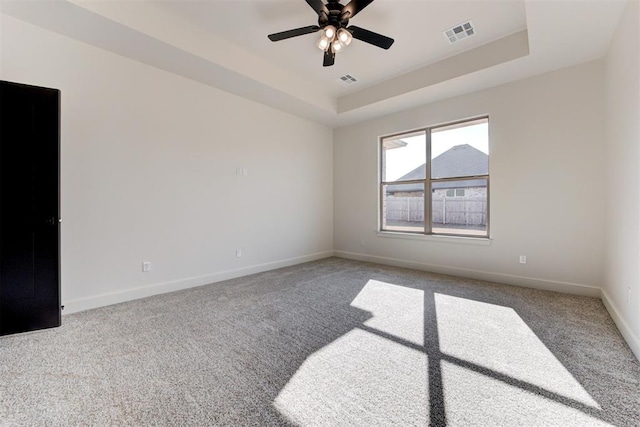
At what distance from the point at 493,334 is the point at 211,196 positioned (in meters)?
3.68

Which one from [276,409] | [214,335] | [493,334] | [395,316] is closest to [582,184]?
[493,334]

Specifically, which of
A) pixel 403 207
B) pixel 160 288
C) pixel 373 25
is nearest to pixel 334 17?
pixel 373 25

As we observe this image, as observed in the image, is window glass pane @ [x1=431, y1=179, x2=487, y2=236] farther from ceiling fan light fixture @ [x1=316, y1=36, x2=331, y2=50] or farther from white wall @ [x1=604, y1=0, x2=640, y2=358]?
ceiling fan light fixture @ [x1=316, y1=36, x2=331, y2=50]

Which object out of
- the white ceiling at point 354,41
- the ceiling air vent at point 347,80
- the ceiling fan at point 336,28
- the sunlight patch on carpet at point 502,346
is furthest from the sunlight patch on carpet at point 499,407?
the ceiling air vent at point 347,80

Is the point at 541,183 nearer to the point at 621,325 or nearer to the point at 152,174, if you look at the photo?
the point at 621,325

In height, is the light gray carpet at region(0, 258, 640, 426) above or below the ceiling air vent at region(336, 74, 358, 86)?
below

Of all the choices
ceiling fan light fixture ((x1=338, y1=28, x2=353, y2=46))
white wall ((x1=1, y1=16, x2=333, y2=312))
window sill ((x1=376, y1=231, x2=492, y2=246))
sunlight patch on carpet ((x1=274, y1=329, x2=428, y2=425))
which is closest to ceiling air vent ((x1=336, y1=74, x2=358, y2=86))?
white wall ((x1=1, y1=16, x2=333, y2=312))

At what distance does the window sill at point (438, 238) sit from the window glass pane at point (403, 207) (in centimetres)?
16

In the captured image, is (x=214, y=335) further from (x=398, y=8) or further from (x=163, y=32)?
(x=398, y=8)

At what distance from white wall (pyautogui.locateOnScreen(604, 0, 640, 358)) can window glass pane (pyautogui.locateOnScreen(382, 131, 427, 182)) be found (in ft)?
7.38

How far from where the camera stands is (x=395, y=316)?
108 inches

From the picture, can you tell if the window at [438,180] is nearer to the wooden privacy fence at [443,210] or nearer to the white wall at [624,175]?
the wooden privacy fence at [443,210]

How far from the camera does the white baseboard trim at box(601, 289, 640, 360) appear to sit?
1995 millimetres

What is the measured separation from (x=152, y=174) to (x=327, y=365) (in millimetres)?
3021
